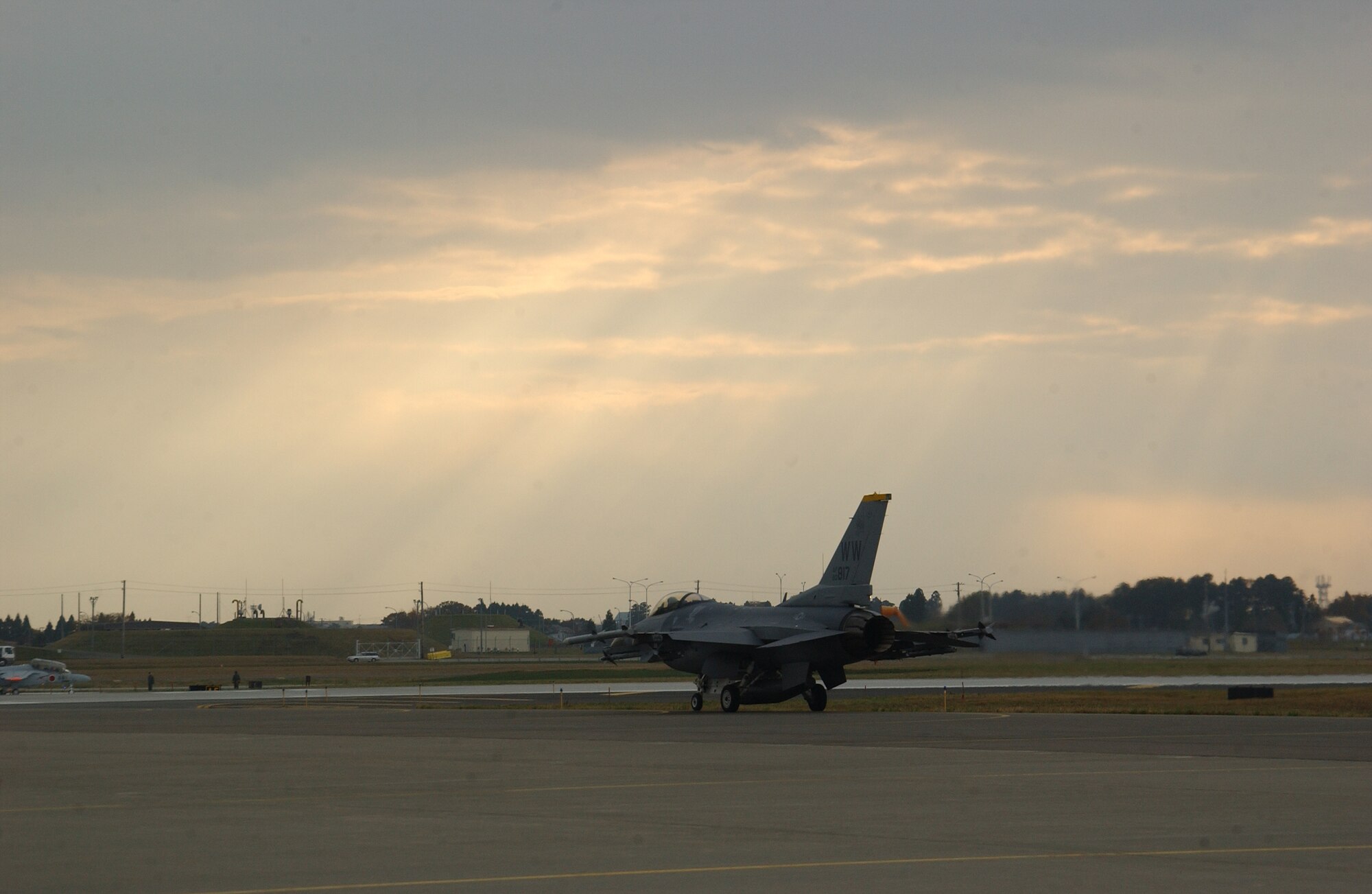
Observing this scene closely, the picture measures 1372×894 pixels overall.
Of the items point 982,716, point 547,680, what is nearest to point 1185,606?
point 982,716

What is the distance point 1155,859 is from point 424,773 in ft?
40.7

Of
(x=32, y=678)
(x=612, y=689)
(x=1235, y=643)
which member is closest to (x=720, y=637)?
(x=612, y=689)

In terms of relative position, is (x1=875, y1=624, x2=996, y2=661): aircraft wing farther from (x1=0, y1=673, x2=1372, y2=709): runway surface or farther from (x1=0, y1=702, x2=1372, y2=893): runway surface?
(x1=0, y1=673, x2=1372, y2=709): runway surface

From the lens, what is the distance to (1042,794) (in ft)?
58.4

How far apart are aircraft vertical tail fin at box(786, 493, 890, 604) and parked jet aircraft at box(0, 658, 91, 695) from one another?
57748 mm

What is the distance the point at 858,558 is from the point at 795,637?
283 cm

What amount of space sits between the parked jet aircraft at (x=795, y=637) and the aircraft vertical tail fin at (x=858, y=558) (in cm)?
2

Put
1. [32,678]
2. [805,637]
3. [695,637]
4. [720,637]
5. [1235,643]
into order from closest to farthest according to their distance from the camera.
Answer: [805,637] → [720,637] → [695,637] → [32,678] → [1235,643]

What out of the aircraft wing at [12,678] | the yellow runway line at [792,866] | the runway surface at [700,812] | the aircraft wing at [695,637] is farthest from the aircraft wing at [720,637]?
the aircraft wing at [12,678]

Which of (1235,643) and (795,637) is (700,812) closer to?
(795,637)

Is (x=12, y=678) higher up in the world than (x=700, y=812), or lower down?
lower down

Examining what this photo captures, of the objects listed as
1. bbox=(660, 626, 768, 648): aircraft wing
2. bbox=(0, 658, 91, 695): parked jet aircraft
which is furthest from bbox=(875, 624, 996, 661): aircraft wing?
bbox=(0, 658, 91, 695): parked jet aircraft

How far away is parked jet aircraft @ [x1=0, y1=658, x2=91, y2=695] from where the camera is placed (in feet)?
270

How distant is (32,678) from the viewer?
278 ft
